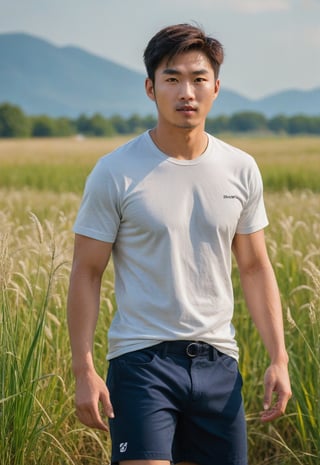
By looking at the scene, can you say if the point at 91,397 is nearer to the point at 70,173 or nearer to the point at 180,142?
the point at 180,142

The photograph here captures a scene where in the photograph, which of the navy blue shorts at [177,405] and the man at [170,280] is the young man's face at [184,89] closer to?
the man at [170,280]

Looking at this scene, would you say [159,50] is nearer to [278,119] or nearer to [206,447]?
[206,447]

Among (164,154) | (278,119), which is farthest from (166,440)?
(278,119)

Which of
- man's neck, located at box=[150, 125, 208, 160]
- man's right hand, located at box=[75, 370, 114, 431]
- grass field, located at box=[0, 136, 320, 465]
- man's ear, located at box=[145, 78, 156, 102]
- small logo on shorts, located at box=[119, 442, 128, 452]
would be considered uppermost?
A: man's ear, located at box=[145, 78, 156, 102]

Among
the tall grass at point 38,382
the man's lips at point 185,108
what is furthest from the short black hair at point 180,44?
the tall grass at point 38,382

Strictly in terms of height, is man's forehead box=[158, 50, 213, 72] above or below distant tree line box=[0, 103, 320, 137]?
above

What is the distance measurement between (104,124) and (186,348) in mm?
98309

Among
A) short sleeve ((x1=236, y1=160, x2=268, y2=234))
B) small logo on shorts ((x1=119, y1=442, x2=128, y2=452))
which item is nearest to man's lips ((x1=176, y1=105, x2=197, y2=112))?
short sleeve ((x1=236, y1=160, x2=268, y2=234))

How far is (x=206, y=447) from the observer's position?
2.52m

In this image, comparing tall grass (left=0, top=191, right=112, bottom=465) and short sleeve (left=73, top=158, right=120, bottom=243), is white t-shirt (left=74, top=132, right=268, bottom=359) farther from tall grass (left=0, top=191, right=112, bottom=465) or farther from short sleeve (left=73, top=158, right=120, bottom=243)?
tall grass (left=0, top=191, right=112, bottom=465)

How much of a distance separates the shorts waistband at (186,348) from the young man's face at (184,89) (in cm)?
56

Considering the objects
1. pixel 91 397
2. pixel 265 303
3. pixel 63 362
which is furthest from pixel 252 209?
pixel 63 362

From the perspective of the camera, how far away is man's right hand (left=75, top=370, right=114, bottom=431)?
2.34 m

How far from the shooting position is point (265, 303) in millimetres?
2625
